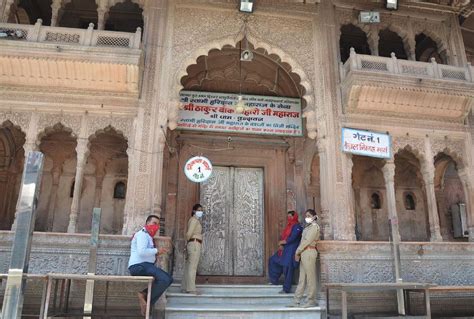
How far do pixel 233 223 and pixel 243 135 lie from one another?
2.14 metres

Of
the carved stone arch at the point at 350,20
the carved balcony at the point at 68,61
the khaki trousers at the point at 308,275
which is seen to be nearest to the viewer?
the khaki trousers at the point at 308,275

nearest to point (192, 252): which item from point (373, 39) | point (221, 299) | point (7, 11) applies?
point (221, 299)

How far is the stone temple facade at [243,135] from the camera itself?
7246 mm

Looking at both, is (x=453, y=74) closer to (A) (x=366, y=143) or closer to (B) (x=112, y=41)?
(A) (x=366, y=143)

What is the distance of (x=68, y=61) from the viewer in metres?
7.18

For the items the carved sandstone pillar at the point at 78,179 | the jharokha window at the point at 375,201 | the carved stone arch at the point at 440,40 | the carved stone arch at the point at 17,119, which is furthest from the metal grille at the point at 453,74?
the carved stone arch at the point at 17,119

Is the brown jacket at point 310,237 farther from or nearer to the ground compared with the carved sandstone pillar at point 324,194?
nearer to the ground

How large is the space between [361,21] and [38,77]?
6.33 metres

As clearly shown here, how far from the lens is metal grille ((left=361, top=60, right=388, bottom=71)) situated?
8.15 metres

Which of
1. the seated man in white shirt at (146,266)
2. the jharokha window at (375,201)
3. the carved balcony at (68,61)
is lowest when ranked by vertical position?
the seated man in white shirt at (146,266)

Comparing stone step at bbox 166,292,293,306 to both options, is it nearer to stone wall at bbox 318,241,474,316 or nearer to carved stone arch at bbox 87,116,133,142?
stone wall at bbox 318,241,474,316

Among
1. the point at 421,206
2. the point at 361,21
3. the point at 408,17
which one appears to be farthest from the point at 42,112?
the point at 421,206

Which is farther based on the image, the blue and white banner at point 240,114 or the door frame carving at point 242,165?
the door frame carving at point 242,165

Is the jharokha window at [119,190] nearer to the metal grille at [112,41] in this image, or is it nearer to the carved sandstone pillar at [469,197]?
the metal grille at [112,41]
